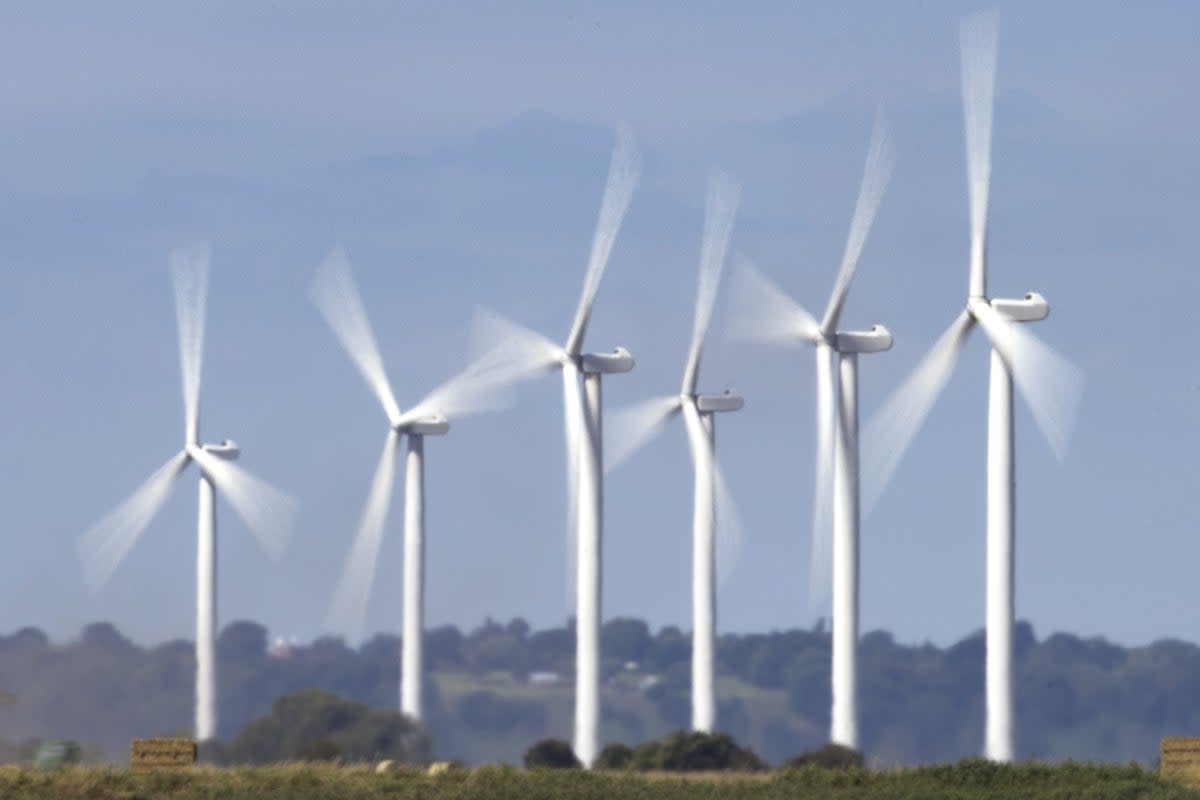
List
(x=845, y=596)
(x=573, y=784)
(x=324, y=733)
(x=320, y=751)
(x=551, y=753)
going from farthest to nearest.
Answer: (x=324, y=733)
(x=551, y=753)
(x=320, y=751)
(x=845, y=596)
(x=573, y=784)

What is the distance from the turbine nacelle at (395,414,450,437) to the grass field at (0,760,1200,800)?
51.3 metres

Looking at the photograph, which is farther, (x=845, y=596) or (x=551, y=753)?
(x=551, y=753)

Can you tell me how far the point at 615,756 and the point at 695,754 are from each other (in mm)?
7439

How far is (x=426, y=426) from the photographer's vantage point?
137125 millimetres

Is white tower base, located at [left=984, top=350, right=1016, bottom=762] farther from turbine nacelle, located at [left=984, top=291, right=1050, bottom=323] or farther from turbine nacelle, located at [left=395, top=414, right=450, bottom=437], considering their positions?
turbine nacelle, located at [left=395, top=414, right=450, bottom=437]

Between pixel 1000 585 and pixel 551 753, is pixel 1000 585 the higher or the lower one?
the higher one

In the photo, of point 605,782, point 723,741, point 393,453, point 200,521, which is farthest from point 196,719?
point 605,782

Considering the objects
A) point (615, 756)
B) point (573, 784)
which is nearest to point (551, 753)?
point (615, 756)

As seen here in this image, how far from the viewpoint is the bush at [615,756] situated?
120 metres

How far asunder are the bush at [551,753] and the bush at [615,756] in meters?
1.22

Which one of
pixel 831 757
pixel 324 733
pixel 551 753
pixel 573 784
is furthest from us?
pixel 324 733

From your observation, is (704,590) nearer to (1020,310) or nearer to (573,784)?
(1020,310)

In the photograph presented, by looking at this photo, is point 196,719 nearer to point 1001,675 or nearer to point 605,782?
point 1001,675

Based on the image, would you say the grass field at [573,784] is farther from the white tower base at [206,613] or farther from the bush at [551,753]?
the white tower base at [206,613]
